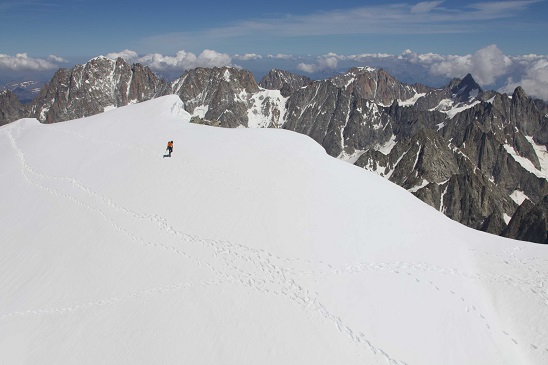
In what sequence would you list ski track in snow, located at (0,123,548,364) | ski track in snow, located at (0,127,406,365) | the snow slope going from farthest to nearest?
ski track in snow, located at (0,123,548,364)
ski track in snow, located at (0,127,406,365)
the snow slope

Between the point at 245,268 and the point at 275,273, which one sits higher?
the point at 245,268

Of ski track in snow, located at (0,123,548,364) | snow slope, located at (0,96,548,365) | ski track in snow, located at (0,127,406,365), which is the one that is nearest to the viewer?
snow slope, located at (0,96,548,365)

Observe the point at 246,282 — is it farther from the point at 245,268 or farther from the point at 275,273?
the point at 275,273

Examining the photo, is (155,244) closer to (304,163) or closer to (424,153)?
(304,163)

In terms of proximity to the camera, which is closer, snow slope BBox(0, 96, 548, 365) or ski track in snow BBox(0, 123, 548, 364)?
snow slope BBox(0, 96, 548, 365)

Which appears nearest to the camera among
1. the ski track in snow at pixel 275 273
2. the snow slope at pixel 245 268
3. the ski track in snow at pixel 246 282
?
the snow slope at pixel 245 268

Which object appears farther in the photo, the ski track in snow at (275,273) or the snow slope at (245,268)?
the ski track in snow at (275,273)

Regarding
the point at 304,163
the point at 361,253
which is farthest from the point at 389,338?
the point at 304,163

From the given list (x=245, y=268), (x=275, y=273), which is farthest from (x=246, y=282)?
(x=275, y=273)
